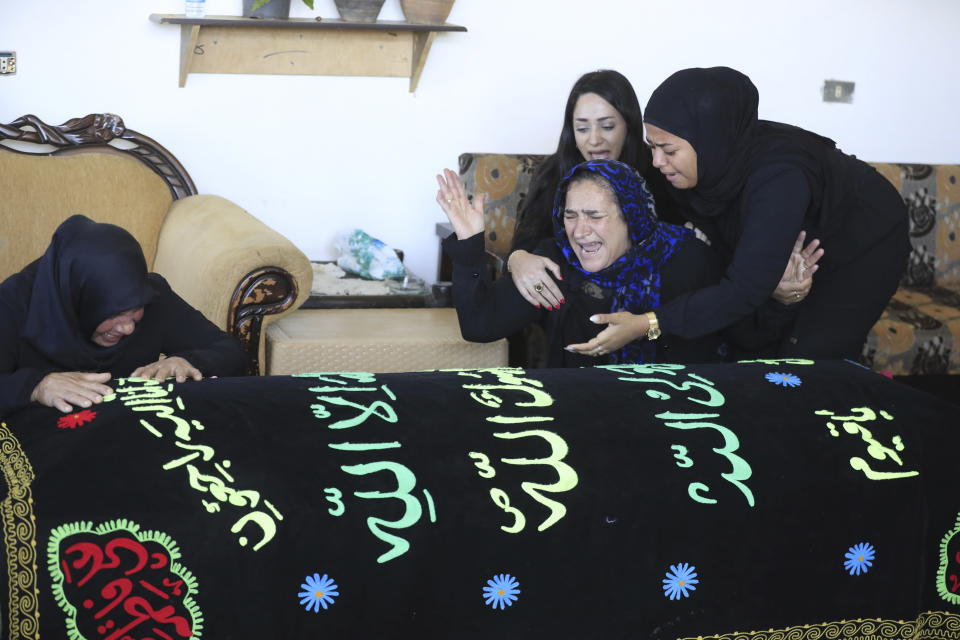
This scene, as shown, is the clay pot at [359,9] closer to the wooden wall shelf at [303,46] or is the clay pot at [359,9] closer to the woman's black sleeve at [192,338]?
the wooden wall shelf at [303,46]

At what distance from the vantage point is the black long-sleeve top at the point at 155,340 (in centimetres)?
168

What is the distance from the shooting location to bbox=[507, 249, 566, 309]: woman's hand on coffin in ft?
7.38

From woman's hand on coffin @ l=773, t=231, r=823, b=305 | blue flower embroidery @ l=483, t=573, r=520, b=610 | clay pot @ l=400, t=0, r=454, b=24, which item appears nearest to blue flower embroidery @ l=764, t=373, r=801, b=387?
blue flower embroidery @ l=483, t=573, r=520, b=610

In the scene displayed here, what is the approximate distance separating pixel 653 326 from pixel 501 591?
101 centimetres

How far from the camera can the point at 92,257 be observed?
172 cm

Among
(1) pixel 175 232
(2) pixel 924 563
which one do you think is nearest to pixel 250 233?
(1) pixel 175 232

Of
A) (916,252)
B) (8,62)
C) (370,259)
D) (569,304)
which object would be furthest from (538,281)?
(8,62)

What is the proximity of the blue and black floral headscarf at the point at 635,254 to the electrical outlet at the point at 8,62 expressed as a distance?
2037 mm

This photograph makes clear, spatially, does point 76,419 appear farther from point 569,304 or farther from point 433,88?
point 433,88

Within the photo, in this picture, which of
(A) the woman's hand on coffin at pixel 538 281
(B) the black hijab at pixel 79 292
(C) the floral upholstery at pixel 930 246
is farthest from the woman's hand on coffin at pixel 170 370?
(C) the floral upholstery at pixel 930 246

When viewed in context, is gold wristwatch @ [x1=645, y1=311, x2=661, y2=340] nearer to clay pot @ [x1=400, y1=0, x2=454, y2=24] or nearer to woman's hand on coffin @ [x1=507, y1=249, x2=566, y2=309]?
woman's hand on coffin @ [x1=507, y1=249, x2=566, y2=309]

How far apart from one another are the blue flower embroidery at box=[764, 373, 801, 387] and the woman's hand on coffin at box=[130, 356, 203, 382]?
0.92 meters

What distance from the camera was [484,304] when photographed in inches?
91.0

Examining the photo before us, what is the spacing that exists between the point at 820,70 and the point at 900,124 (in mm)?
454
